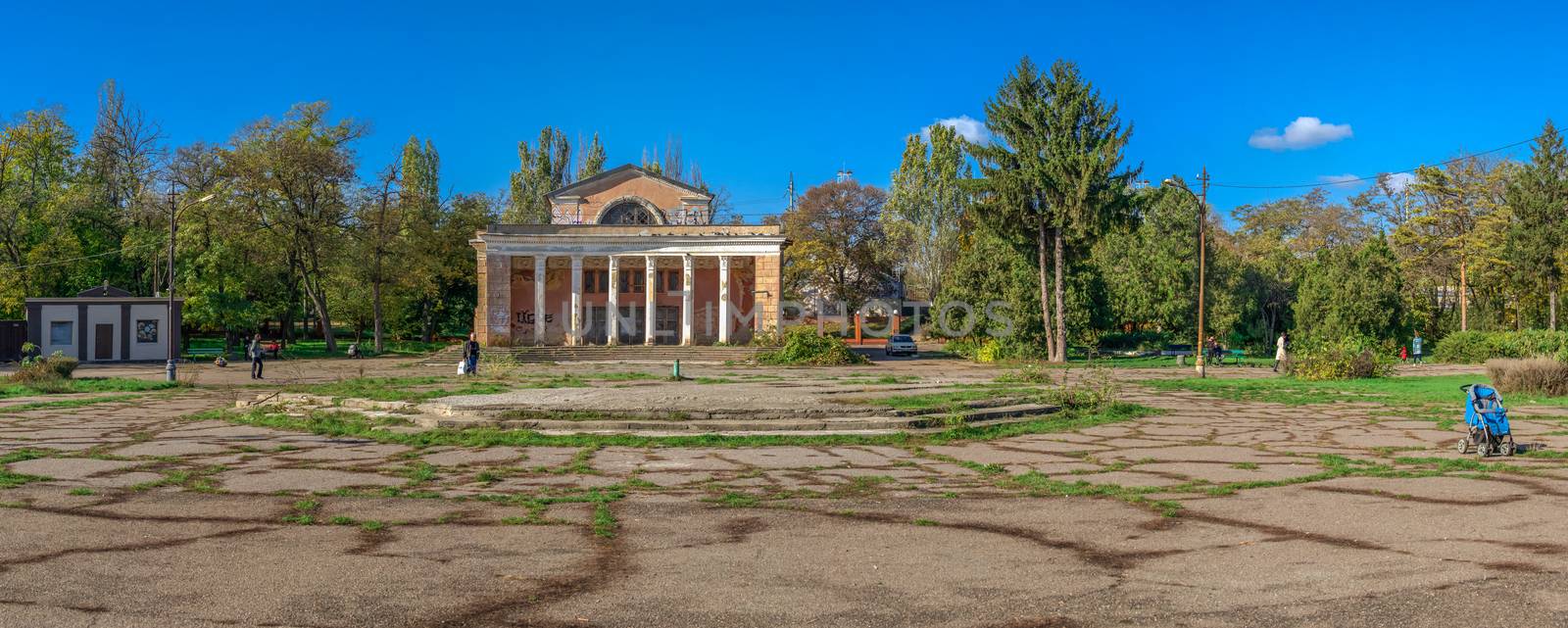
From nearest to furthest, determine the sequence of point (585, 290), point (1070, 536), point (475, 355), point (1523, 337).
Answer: point (1070, 536)
point (475, 355)
point (1523, 337)
point (585, 290)

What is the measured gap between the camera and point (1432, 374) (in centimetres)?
3091

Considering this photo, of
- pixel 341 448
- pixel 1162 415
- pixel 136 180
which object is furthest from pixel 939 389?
pixel 136 180

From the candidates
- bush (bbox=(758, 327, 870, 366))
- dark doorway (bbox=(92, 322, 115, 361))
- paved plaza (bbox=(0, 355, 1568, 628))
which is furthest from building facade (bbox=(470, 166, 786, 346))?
paved plaza (bbox=(0, 355, 1568, 628))

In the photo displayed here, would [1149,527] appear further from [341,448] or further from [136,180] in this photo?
[136,180]

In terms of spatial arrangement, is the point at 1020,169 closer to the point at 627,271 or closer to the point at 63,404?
the point at 627,271

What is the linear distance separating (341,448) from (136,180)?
49974mm

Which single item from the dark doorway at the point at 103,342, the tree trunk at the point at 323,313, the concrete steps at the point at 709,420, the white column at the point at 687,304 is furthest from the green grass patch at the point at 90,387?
the white column at the point at 687,304

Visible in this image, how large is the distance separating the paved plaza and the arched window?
38.1 metres

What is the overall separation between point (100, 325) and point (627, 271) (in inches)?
874

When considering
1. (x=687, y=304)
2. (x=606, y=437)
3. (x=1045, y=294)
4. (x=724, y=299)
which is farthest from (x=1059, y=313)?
(x=606, y=437)

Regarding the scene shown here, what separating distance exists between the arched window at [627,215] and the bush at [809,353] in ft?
49.6

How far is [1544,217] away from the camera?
142 feet

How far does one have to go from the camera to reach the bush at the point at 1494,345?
37000 millimetres

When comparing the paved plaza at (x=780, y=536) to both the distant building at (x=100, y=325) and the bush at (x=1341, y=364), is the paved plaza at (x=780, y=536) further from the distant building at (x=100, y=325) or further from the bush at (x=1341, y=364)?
the distant building at (x=100, y=325)
